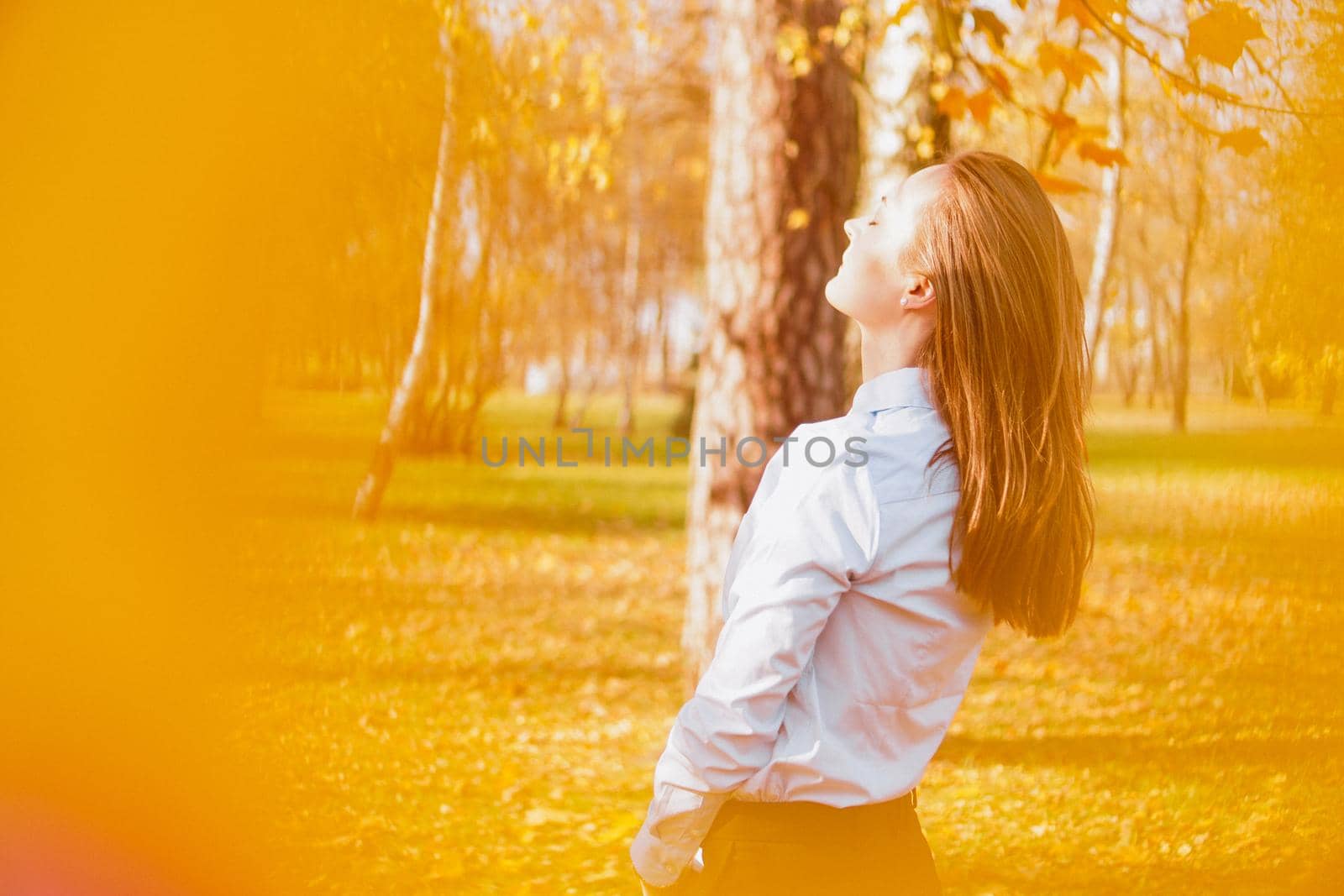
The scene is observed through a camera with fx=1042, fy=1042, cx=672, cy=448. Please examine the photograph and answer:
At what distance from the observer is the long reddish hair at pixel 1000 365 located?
1.37 meters

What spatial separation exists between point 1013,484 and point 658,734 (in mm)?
3388

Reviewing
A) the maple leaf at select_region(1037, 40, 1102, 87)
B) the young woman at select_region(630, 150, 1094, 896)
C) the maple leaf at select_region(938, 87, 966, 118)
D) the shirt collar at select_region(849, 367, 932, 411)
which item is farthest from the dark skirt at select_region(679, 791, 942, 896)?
the maple leaf at select_region(938, 87, 966, 118)

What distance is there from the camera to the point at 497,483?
22.2 feet

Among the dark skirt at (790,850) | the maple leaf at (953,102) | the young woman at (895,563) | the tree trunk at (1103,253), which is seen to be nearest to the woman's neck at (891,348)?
the young woman at (895,563)

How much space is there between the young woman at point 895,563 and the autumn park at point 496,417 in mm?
626

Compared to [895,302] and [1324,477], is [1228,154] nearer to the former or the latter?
[1324,477]

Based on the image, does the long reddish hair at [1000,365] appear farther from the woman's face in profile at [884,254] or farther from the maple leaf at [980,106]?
the maple leaf at [980,106]

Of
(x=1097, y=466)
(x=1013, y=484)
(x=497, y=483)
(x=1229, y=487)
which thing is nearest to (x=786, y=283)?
(x=1229, y=487)

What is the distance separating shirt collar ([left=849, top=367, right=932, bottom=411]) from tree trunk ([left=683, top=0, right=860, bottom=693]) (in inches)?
91.0

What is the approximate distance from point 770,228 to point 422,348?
51.1 inches

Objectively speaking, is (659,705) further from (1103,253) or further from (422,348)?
(1103,253)
